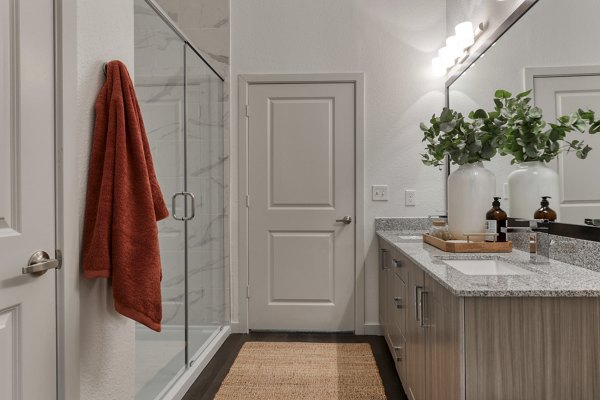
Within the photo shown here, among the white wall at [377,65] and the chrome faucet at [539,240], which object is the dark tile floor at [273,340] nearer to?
the white wall at [377,65]

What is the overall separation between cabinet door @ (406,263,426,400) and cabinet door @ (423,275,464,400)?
9 centimetres

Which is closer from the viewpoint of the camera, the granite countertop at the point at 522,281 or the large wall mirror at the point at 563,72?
the granite countertop at the point at 522,281

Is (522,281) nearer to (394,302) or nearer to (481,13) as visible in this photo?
(394,302)

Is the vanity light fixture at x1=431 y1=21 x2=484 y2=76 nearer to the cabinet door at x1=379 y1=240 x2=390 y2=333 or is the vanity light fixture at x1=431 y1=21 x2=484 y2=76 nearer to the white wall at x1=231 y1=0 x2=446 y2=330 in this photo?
the white wall at x1=231 y1=0 x2=446 y2=330

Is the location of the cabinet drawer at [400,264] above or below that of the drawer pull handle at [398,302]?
above

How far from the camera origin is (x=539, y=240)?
75.4 inches

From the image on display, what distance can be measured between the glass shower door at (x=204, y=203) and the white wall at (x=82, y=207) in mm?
983

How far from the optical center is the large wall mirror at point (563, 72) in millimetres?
1650

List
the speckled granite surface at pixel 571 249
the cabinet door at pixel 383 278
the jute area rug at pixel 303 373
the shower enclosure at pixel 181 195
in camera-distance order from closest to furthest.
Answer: the speckled granite surface at pixel 571 249 → the shower enclosure at pixel 181 195 → the jute area rug at pixel 303 373 → the cabinet door at pixel 383 278

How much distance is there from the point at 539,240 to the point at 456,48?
1.74m

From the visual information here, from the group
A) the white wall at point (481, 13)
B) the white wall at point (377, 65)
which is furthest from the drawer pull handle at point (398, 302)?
the white wall at point (481, 13)

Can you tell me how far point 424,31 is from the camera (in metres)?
3.50

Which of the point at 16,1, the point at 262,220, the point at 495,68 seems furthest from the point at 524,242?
the point at 16,1

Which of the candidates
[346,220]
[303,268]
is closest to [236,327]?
[303,268]
